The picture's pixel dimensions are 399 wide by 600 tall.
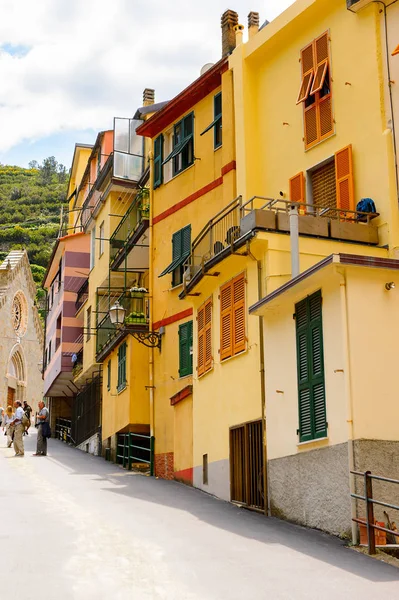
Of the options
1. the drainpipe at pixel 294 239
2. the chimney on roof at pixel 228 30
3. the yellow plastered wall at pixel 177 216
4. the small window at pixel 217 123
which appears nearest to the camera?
the drainpipe at pixel 294 239

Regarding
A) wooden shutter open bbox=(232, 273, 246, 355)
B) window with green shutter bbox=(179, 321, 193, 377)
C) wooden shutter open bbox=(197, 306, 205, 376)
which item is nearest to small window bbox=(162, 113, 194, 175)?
Answer: window with green shutter bbox=(179, 321, 193, 377)

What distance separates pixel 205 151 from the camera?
23.6 metres

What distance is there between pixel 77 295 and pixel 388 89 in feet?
85.7

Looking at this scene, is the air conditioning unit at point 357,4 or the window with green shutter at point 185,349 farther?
the window with green shutter at point 185,349

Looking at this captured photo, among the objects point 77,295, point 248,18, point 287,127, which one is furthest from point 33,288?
point 287,127

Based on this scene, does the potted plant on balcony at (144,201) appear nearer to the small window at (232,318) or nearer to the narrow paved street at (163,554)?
the small window at (232,318)

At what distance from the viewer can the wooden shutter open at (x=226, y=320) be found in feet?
58.5

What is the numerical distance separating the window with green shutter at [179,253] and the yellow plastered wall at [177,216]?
23cm

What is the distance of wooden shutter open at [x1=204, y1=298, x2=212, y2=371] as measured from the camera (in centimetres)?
1903

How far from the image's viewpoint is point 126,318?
26.5 meters

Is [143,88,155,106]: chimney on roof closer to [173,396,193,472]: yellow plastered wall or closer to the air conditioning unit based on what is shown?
[173,396,193,472]: yellow plastered wall

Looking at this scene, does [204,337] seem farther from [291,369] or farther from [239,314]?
[291,369]

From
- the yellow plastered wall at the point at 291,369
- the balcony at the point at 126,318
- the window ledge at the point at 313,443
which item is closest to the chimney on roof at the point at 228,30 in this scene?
the balcony at the point at 126,318

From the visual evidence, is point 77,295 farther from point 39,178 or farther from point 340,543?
point 39,178
